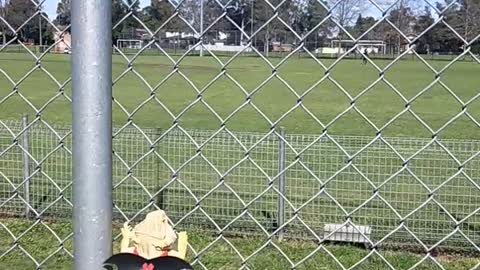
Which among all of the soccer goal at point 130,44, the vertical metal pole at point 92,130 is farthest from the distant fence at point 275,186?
the vertical metal pole at point 92,130

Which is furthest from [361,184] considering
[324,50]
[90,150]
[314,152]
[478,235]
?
[90,150]

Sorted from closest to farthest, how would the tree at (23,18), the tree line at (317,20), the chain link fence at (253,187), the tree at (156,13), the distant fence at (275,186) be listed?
the tree line at (317,20) → the tree at (156,13) → the tree at (23,18) → the chain link fence at (253,187) → the distant fence at (275,186)

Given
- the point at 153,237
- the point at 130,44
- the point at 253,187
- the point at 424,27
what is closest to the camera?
the point at 153,237

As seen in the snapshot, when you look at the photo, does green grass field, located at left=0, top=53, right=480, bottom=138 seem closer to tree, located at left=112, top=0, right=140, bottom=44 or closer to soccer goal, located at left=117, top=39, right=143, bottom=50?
soccer goal, located at left=117, top=39, right=143, bottom=50

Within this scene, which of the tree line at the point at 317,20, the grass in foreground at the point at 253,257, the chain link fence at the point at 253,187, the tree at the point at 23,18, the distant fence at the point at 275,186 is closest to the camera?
the tree line at the point at 317,20

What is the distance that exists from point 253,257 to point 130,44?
2679 mm

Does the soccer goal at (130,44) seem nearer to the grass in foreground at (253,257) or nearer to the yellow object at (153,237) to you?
the yellow object at (153,237)

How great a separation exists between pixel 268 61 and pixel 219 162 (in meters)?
4.61

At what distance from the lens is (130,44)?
1771 millimetres

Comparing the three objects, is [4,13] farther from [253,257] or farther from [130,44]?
[253,257]

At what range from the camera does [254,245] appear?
485cm

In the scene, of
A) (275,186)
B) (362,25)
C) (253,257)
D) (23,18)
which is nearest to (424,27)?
(362,25)

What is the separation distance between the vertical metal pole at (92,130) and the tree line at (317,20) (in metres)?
0.14

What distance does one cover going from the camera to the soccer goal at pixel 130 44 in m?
1.51
